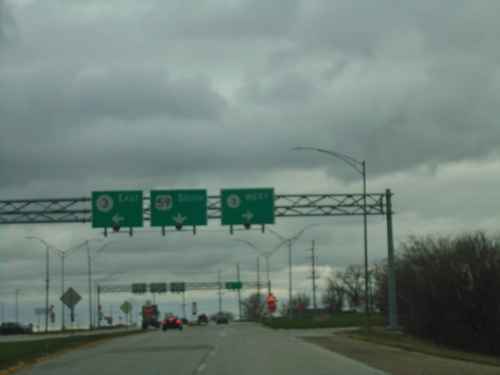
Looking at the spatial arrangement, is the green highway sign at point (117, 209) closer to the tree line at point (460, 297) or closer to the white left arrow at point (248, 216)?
the white left arrow at point (248, 216)

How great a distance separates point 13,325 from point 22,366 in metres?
60.3

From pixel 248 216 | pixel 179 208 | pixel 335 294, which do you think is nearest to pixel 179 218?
pixel 179 208

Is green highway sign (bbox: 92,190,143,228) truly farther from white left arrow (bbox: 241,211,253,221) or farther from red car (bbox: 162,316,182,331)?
red car (bbox: 162,316,182,331)

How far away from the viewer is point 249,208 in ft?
146

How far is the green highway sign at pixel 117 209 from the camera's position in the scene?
43.8 metres

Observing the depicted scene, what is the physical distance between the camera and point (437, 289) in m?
A: 47.0

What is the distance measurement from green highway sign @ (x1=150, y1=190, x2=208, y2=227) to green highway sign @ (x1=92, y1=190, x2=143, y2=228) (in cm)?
84

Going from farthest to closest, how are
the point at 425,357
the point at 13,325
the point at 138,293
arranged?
1. the point at 138,293
2. the point at 13,325
3. the point at 425,357

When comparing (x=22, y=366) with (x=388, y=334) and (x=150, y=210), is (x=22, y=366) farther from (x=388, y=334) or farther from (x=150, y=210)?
(x=388, y=334)

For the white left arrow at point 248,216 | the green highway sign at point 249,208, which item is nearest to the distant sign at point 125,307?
the green highway sign at point 249,208

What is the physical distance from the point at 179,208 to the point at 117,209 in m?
3.27

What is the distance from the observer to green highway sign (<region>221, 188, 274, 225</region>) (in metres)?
44.5

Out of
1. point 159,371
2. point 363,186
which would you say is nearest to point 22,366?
point 159,371

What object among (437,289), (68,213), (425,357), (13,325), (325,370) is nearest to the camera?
(325,370)
